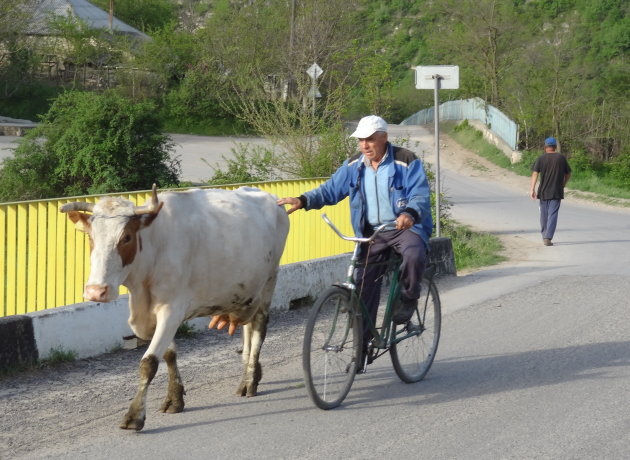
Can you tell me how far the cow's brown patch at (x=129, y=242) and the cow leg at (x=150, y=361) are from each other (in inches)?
19.3

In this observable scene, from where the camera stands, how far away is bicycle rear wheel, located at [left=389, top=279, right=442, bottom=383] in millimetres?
8039

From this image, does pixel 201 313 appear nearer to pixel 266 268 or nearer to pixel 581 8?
Answer: pixel 266 268

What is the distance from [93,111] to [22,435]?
47.0ft

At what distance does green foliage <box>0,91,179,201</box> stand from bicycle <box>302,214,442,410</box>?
12606 millimetres

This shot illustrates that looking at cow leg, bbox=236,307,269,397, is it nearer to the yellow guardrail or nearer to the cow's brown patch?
the cow's brown patch

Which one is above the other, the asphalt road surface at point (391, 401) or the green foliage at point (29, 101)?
the green foliage at point (29, 101)

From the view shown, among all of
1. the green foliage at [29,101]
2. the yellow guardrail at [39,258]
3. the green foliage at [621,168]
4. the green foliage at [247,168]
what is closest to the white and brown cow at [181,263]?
the yellow guardrail at [39,258]

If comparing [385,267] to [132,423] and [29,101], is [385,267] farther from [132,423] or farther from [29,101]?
[29,101]

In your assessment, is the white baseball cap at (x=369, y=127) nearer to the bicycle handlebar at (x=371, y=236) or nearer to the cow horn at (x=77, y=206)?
the bicycle handlebar at (x=371, y=236)

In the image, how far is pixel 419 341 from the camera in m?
8.36

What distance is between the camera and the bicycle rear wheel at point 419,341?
8039 millimetres

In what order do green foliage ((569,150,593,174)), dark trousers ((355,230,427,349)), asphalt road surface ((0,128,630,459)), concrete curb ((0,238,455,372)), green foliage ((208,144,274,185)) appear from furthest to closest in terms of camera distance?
green foliage ((569,150,593,174)), green foliage ((208,144,274,185)), concrete curb ((0,238,455,372)), dark trousers ((355,230,427,349)), asphalt road surface ((0,128,630,459))

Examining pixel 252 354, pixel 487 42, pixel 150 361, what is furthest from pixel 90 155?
pixel 487 42

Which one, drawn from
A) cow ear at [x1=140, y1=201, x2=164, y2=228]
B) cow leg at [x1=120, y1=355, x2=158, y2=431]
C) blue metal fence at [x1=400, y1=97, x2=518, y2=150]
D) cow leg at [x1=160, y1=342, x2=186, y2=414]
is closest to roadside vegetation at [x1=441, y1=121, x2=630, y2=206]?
blue metal fence at [x1=400, y1=97, x2=518, y2=150]
